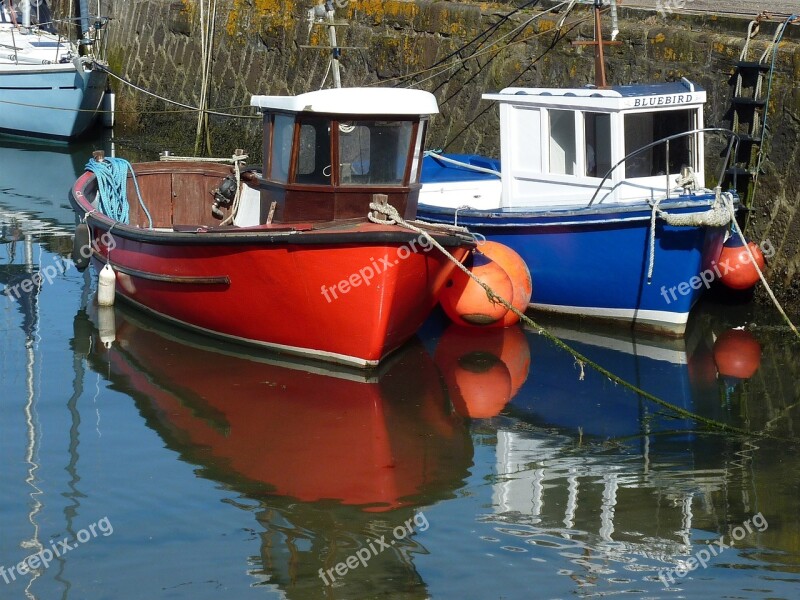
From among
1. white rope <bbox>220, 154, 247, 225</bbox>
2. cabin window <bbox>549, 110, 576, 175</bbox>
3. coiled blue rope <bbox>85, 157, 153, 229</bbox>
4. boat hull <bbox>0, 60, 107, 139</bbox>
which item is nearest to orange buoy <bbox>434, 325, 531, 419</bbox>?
cabin window <bbox>549, 110, 576, 175</bbox>

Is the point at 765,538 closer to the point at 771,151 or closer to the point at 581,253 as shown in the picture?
the point at 581,253

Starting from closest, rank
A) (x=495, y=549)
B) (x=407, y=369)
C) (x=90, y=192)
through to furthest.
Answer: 1. (x=495, y=549)
2. (x=407, y=369)
3. (x=90, y=192)

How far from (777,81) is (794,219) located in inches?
48.8

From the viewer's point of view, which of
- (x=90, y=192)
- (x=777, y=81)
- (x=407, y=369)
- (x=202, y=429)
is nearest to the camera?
(x=202, y=429)

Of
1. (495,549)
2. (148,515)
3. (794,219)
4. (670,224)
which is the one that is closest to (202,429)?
(148,515)

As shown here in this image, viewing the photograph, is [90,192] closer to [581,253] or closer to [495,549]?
[581,253]

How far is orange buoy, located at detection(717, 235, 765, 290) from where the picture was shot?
10.2m

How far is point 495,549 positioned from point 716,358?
157 inches

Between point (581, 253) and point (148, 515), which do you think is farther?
point (581, 253)

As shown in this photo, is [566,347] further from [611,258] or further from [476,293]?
[611,258]

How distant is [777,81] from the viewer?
34.3 feet

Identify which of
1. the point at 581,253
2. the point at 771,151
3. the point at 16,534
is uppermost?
the point at 771,151

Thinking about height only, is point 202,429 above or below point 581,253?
below

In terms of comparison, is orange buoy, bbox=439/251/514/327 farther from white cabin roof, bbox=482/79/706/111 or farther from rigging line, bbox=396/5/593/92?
rigging line, bbox=396/5/593/92
